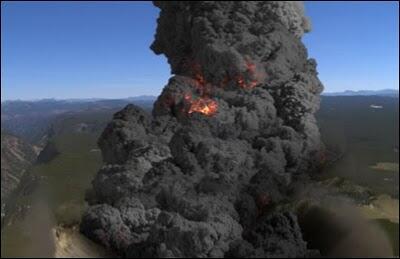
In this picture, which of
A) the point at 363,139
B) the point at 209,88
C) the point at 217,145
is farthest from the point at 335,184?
the point at 209,88

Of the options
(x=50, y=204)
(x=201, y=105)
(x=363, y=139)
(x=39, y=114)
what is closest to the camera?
(x=50, y=204)

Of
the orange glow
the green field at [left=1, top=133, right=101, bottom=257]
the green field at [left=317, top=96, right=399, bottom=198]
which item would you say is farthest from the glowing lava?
the green field at [left=1, top=133, right=101, bottom=257]

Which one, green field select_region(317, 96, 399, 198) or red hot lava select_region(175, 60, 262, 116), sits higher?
red hot lava select_region(175, 60, 262, 116)

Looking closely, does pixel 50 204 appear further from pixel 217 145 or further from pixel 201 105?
pixel 201 105

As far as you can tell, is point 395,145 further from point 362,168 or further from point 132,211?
point 132,211

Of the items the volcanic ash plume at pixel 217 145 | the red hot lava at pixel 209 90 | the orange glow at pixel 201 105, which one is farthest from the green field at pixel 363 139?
the orange glow at pixel 201 105

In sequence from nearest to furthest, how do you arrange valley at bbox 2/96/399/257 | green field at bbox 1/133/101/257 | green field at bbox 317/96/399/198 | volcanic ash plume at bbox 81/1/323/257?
green field at bbox 1/133/101/257 → valley at bbox 2/96/399/257 → volcanic ash plume at bbox 81/1/323/257 → green field at bbox 317/96/399/198

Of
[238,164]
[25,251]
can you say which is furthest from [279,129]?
[25,251]

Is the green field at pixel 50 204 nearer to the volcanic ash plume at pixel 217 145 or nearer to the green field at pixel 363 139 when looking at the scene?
the volcanic ash plume at pixel 217 145

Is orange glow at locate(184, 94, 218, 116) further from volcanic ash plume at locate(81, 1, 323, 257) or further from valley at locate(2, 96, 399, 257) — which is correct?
valley at locate(2, 96, 399, 257)
